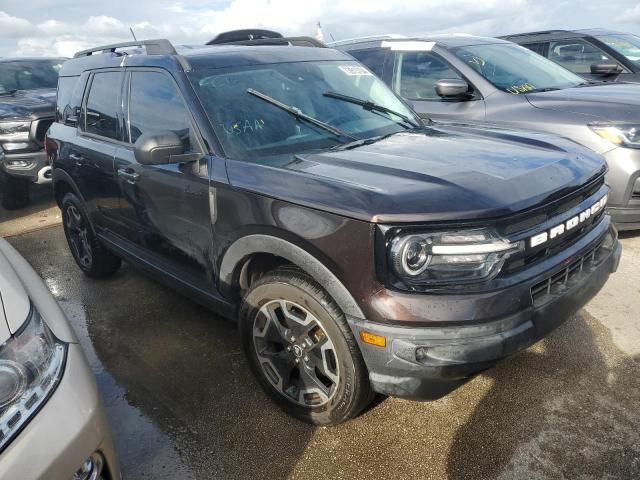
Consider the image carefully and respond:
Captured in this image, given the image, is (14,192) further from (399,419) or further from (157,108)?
(399,419)

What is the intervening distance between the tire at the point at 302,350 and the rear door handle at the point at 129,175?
1.19 metres

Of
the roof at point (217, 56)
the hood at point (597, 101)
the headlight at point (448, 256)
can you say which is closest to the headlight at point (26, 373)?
the headlight at point (448, 256)

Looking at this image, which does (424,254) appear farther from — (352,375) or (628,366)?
(628,366)

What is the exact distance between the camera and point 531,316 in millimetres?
2117

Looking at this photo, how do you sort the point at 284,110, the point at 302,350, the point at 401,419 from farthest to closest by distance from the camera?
the point at 284,110
the point at 401,419
the point at 302,350

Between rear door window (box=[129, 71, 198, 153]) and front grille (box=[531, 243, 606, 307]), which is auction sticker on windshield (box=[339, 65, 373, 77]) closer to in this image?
rear door window (box=[129, 71, 198, 153])

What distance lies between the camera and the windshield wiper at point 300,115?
9.54 feet

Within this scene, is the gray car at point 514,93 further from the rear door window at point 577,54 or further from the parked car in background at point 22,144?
the parked car in background at point 22,144

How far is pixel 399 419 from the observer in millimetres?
2609

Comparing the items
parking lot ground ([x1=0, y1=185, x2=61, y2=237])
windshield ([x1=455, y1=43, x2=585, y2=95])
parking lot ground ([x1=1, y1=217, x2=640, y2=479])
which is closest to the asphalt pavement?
parking lot ground ([x1=1, y1=217, x2=640, y2=479])

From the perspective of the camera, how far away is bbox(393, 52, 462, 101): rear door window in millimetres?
5223

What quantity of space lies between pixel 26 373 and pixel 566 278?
2122mm

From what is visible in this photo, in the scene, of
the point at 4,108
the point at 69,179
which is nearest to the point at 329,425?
the point at 69,179

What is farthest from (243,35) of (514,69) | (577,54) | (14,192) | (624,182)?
(577,54)
